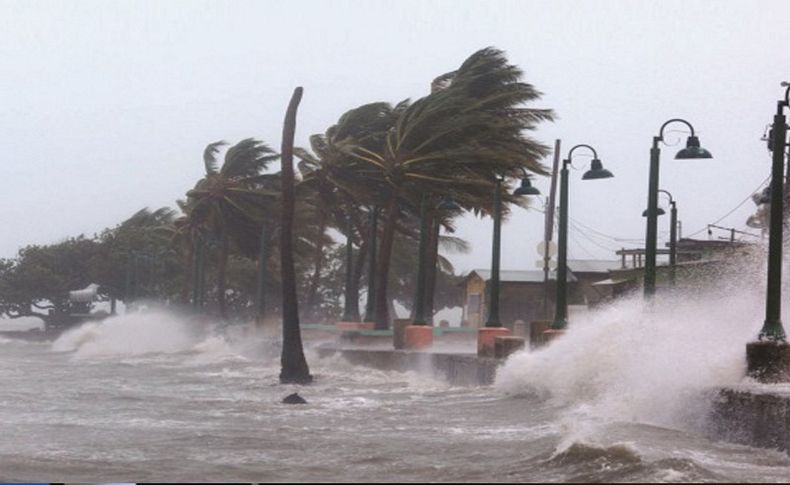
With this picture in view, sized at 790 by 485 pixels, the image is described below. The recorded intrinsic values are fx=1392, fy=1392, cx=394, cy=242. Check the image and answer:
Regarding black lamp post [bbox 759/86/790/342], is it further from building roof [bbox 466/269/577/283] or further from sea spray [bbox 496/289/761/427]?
building roof [bbox 466/269/577/283]

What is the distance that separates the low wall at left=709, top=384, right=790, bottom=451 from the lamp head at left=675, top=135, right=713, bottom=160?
6.69 m

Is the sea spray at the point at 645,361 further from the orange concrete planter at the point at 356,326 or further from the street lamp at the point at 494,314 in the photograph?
the orange concrete planter at the point at 356,326

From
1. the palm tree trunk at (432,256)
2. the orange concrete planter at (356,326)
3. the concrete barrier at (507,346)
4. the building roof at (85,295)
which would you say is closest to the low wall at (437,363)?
the concrete barrier at (507,346)

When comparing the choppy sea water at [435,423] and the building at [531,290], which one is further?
the building at [531,290]

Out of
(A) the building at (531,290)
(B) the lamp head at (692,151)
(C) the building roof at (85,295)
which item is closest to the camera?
(B) the lamp head at (692,151)

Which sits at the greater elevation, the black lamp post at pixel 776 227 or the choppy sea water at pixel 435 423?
the black lamp post at pixel 776 227

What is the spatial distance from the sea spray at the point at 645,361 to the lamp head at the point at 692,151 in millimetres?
2726

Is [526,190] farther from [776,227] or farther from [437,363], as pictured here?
[776,227]

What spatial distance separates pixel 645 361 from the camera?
19.5m

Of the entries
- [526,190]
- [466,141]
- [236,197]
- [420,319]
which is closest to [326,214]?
[236,197]

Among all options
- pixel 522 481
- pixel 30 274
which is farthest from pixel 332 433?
pixel 30 274

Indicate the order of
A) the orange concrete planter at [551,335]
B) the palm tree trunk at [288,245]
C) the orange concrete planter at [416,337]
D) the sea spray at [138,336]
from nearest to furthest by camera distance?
the orange concrete planter at [551,335]
the palm tree trunk at [288,245]
the orange concrete planter at [416,337]
the sea spray at [138,336]

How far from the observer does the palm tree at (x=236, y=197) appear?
6350 cm

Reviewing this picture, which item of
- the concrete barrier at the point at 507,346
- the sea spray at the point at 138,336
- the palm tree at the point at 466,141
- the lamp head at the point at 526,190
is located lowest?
the sea spray at the point at 138,336
